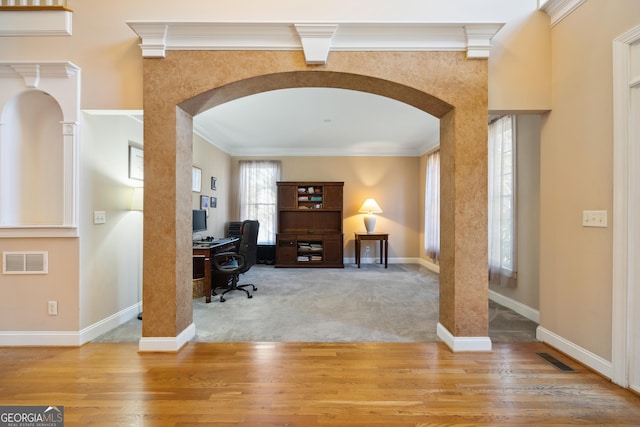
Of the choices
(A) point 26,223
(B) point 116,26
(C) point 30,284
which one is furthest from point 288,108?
(C) point 30,284

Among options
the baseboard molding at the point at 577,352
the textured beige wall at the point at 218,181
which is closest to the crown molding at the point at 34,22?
the textured beige wall at the point at 218,181

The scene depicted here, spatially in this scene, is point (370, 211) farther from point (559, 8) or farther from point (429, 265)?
point (559, 8)

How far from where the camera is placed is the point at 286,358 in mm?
2293

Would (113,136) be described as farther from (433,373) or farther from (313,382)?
(433,373)

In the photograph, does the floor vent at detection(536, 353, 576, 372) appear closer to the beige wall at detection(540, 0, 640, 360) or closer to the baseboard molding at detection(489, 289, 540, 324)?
the beige wall at detection(540, 0, 640, 360)

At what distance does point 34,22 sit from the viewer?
98.5 inches

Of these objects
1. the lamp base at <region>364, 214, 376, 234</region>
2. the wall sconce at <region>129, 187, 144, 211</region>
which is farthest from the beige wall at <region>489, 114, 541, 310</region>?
the wall sconce at <region>129, 187, 144, 211</region>

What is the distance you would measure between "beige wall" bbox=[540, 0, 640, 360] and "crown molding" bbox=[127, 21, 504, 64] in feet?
2.09

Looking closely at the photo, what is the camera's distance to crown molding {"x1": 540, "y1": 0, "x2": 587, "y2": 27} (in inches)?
89.7

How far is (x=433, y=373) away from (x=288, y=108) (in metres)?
3.75

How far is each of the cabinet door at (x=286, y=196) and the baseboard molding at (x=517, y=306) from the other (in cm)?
421

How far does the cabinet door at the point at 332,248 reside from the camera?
20.8 ft

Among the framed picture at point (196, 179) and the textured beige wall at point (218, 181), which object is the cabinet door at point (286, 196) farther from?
the framed picture at point (196, 179)

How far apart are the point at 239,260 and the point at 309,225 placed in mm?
2859
